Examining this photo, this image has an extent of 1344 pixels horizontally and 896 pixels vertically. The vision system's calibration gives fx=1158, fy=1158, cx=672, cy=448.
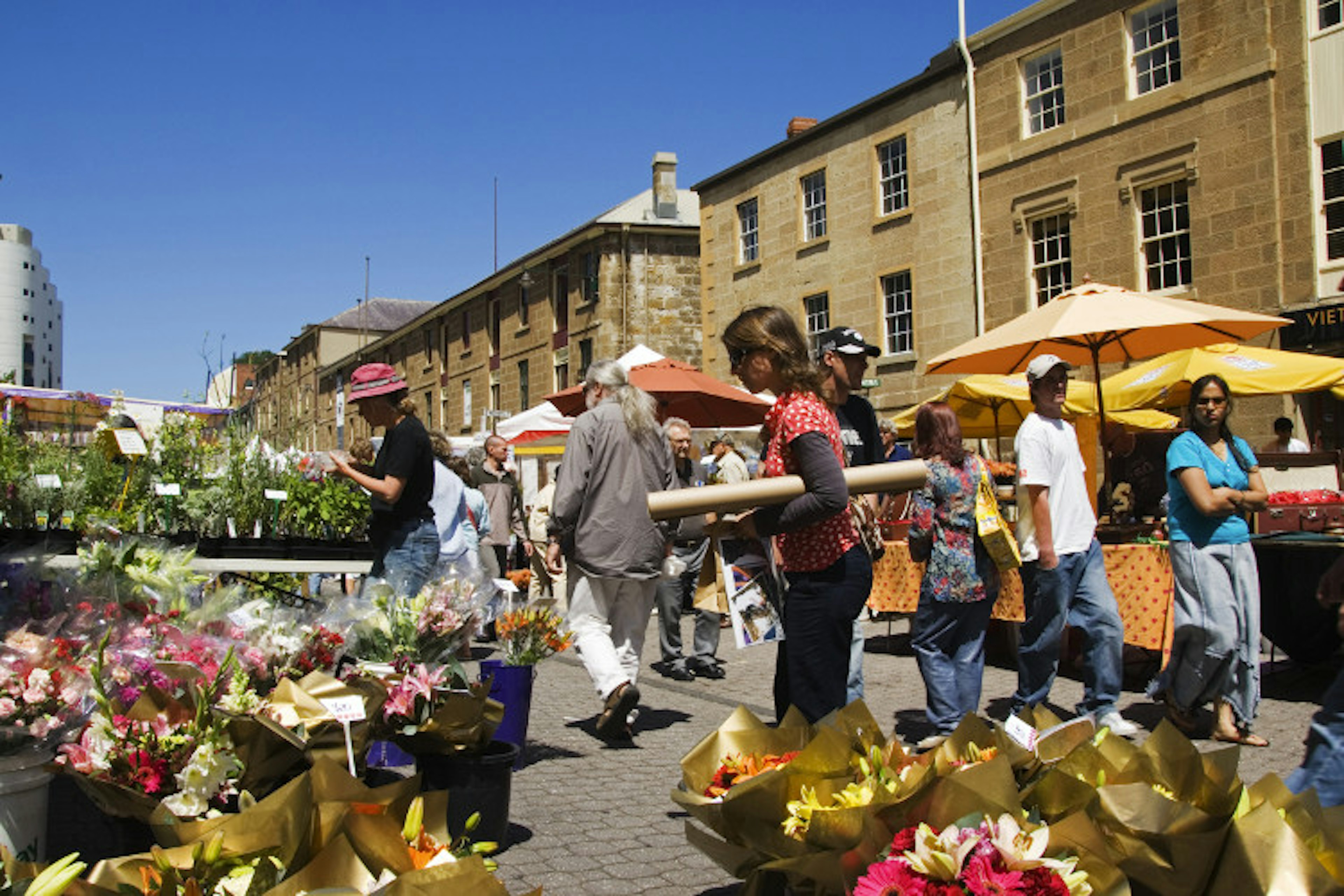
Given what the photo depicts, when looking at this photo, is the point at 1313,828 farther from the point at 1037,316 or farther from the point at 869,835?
the point at 1037,316

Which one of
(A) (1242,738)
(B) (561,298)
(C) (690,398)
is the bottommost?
(A) (1242,738)

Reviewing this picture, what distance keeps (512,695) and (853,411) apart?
2.10 meters

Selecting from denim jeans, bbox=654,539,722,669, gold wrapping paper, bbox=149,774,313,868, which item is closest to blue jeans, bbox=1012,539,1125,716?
denim jeans, bbox=654,539,722,669

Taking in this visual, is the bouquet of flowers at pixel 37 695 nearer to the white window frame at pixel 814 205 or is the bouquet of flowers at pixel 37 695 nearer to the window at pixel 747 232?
the white window frame at pixel 814 205

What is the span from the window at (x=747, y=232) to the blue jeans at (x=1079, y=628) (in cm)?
2145

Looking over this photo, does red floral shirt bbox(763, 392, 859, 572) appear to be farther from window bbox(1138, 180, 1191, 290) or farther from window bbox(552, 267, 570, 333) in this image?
window bbox(552, 267, 570, 333)

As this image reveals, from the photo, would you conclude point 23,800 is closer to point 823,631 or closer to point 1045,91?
point 823,631

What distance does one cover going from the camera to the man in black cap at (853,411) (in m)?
5.43

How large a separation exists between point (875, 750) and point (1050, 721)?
2.11 feet

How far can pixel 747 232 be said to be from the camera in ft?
89.9

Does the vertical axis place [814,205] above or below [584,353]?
above

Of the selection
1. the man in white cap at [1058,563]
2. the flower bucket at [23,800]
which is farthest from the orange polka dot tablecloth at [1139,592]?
the flower bucket at [23,800]

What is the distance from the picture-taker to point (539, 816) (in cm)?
468

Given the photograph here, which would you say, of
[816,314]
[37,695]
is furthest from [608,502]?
[816,314]
